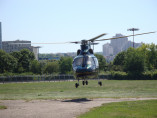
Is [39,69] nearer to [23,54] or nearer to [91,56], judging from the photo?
[23,54]

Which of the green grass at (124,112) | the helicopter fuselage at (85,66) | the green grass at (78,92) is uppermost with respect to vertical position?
the helicopter fuselage at (85,66)

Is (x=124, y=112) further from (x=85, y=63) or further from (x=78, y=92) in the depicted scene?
(x=78, y=92)

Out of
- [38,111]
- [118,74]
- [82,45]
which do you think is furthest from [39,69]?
[38,111]

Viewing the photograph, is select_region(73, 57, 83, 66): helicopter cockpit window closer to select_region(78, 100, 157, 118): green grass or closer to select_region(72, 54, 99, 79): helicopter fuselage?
select_region(72, 54, 99, 79): helicopter fuselage

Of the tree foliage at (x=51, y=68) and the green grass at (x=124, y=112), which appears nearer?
the green grass at (x=124, y=112)

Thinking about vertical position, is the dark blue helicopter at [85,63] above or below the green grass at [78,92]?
above

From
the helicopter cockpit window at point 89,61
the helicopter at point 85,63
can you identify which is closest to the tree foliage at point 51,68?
the helicopter at point 85,63

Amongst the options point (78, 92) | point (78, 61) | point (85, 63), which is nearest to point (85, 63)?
point (85, 63)

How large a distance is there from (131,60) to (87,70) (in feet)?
222

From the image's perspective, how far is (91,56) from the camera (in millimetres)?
29469

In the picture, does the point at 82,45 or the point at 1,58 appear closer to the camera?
the point at 82,45

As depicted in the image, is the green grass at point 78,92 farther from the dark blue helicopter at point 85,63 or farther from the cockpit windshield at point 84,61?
the cockpit windshield at point 84,61

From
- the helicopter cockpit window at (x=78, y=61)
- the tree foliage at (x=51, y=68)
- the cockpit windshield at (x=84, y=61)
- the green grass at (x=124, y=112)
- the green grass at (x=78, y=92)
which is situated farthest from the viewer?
the tree foliage at (x=51, y=68)

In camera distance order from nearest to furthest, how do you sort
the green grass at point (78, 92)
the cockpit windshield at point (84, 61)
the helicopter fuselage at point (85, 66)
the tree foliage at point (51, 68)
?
→ the helicopter fuselage at point (85, 66) < the cockpit windshield at point (84, 61) < the green grass at point (78, 92) < the tree foliage at point (51, 68)
